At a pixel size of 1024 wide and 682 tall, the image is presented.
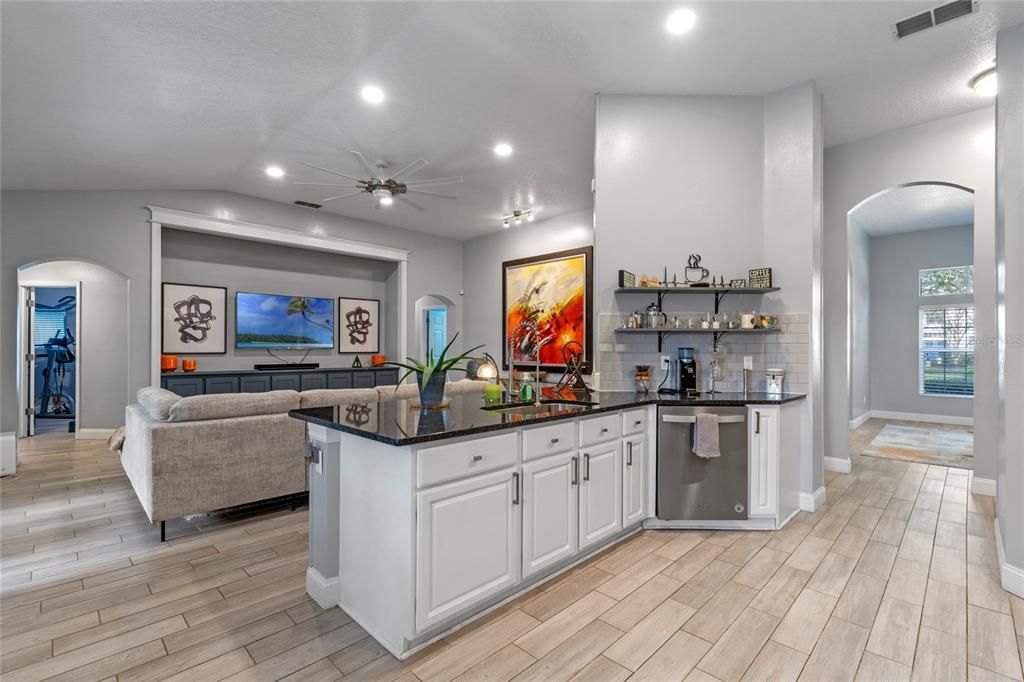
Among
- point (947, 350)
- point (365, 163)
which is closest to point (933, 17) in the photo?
point (365, 163)

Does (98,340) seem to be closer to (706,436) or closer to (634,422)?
(634,422)

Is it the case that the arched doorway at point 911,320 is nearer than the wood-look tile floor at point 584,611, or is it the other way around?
the wood-look tile floor at point 584,611

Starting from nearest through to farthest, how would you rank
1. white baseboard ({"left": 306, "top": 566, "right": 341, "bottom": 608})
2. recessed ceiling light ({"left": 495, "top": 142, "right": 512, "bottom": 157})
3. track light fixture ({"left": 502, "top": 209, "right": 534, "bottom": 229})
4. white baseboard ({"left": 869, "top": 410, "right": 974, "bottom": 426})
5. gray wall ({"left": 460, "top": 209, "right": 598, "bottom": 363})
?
1. white baseboard ({"left": 306, "top": 566, "right": 341, "bottom": 608})
2. recessed ceiling light ({"left": 495, "top": 142, "right": 512, "bottom": 157})
3. track light fixture ({"left": 502, "top": 209, "right": 534, "bottom": 229})
4. gray wall ({"left": 460, "top": 209, "right": 598, "bottom": 363})
5. white baseboard ({"left": 869, "top": 410, "right": 974, "bottom": 426})

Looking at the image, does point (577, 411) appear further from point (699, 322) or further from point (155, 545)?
point (155, 545)

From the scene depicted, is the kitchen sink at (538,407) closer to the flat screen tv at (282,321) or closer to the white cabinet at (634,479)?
the white cabinet at (634,479)

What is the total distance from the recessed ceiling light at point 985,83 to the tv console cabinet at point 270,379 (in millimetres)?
7270

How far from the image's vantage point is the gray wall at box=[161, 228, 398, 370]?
6.49 metres

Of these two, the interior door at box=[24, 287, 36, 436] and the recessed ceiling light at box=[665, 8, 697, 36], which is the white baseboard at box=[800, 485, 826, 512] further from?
the interior door at box=[24, 287, 36, 436]

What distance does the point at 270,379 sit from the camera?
265 inches

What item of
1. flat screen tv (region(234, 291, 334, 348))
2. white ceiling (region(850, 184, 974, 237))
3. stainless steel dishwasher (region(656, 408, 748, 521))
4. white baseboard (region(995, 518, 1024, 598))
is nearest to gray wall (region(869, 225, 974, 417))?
white ceiling (region(850, 184, 974, 237))

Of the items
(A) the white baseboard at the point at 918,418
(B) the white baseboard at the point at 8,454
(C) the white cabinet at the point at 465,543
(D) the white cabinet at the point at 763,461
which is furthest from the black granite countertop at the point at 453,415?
(A) the white baseboard at the point at 918,418

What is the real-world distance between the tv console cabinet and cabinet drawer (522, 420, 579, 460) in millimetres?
5375

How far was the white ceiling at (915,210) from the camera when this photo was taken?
20.1ft

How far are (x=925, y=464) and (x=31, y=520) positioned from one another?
7.95 m
